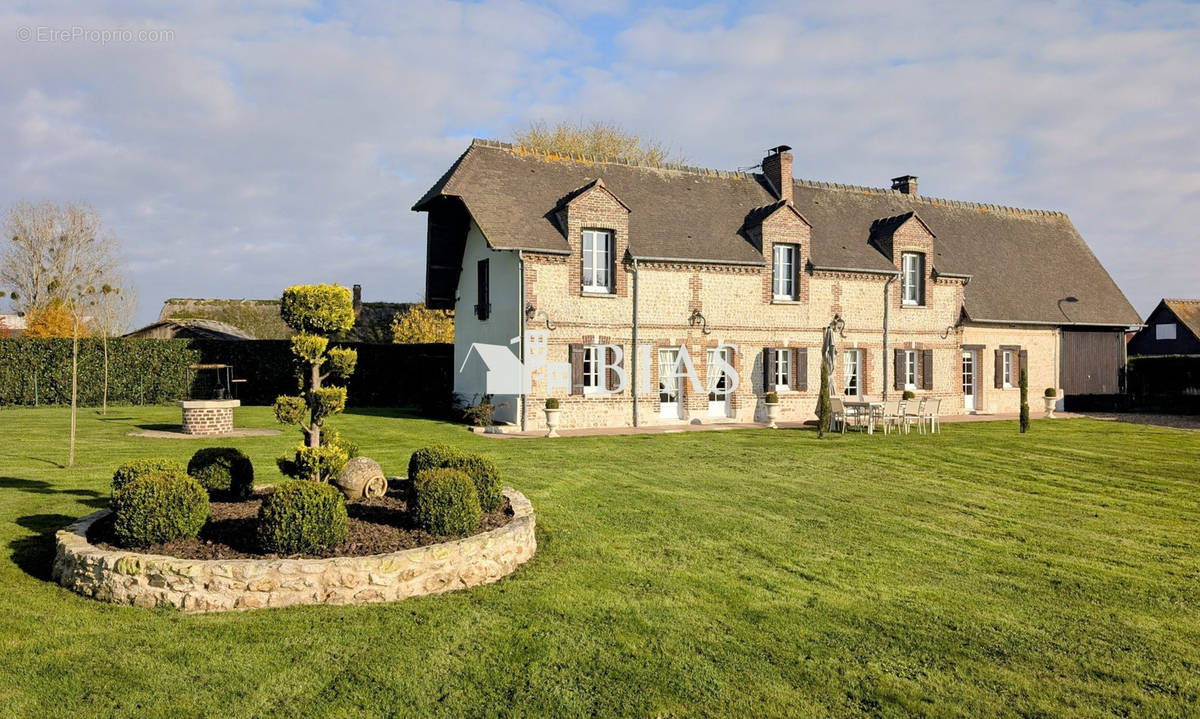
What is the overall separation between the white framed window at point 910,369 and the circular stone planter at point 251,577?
1980 cm

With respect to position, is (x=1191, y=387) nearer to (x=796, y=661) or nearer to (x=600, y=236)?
(x=600, y=236)

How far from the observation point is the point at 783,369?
879 inches

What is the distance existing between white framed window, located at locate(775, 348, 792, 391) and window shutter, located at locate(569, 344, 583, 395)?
5.90 metres

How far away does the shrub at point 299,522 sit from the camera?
21.9 ft

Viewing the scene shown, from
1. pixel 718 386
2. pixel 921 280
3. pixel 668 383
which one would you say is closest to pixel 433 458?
pixel 668 383

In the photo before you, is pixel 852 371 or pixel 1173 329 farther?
pixel 1173 329

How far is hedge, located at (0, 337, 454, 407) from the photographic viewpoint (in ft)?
75.7

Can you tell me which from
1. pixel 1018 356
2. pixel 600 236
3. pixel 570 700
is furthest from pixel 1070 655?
pixel 1018 356

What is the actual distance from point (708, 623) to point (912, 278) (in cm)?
2044

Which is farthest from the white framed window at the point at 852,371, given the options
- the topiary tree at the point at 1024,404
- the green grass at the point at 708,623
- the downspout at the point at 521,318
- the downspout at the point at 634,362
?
the green grass at the point at 708,623

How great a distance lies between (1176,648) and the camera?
5852 mm

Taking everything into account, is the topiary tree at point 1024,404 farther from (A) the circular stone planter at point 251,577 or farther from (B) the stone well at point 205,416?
(B) the stone well at point 205,416

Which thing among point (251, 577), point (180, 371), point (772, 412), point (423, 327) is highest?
point (423, 327)

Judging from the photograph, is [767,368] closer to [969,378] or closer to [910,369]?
[910,369]
